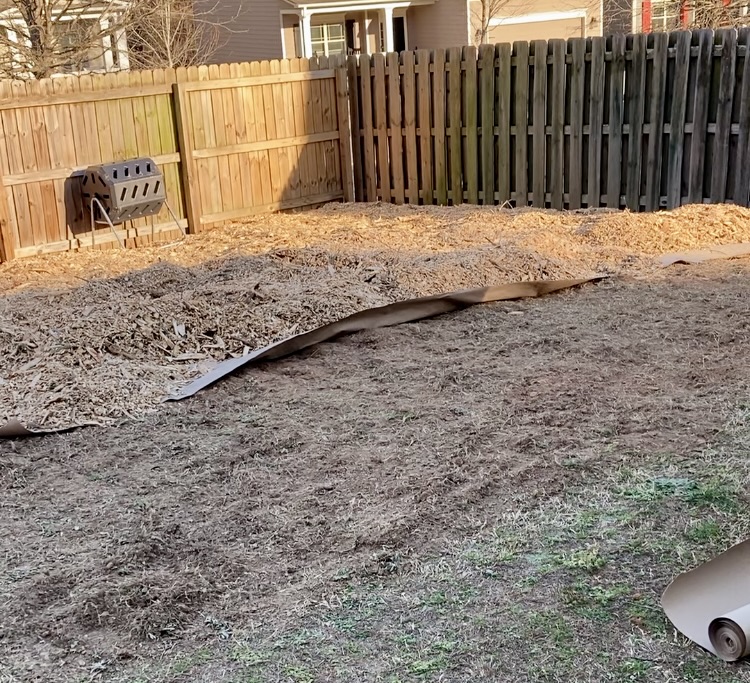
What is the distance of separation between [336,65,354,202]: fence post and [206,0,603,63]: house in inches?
403

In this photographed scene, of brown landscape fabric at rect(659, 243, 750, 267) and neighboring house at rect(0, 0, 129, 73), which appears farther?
neighboring house at rect(0, 0, 129, 73)

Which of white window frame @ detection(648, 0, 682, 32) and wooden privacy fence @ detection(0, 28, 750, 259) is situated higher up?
white window frame @ detection(648, 0, 682, 32)

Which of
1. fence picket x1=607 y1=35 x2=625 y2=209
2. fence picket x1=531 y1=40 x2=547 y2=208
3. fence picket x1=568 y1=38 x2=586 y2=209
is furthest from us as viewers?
fence picket x1=531 y1=40 x2=547 y2=208

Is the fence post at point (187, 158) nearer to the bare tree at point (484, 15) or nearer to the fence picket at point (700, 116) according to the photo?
the fence picket at point (700, 116)

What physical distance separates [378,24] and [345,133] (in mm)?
12566

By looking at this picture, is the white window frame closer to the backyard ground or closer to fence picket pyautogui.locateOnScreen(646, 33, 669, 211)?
fence picket pyautogui.locateOnScreen(646, 33, 669, 211)

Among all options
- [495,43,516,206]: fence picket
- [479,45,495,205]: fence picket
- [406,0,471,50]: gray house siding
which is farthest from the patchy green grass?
[406,0,471,50]: gray house siding

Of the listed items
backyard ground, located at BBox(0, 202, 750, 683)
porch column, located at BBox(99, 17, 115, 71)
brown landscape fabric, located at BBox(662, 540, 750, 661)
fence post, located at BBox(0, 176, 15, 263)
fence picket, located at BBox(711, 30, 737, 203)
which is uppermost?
porch column, located at BBox(99, 17, 115, 71)

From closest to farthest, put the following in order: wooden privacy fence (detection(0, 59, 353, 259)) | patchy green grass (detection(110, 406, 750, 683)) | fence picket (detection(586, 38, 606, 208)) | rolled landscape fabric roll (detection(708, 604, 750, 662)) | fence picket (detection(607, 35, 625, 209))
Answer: rolled landscape fabric roll (detection(708, 604, 750, 662)) < patchy green grass (detection(110, 406, 750, 683)) < wooden privacy fence (detection(0, 59, 353, 259)) < fence picket (detection(607, 35, 625, 209)) < fence picket (detection(586, 38, 606, 208))

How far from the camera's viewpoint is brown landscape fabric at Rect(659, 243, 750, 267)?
775 cm

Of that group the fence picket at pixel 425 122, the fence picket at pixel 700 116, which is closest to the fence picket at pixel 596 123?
the fence picket at pixel 700 116

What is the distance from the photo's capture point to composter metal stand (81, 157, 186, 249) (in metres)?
9.36

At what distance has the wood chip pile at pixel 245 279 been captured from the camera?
18.1 ft

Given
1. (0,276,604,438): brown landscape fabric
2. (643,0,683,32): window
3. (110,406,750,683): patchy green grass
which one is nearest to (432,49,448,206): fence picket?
(0,276,604,438): brown landscape fabric
